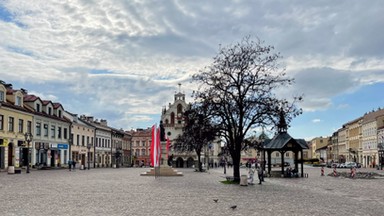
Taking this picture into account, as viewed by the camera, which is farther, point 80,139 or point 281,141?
point 80,139

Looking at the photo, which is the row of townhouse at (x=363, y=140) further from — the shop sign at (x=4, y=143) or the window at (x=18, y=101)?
the shop sign at (x=4, y=143)

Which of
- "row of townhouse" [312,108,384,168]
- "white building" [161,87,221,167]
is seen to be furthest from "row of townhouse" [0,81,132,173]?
"row of townhouse" [312,108,384,168]

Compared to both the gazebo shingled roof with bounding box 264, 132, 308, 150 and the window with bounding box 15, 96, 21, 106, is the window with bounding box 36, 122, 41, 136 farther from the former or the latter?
the gazebo shingled roof with bounding box 264, 132, 308, 150

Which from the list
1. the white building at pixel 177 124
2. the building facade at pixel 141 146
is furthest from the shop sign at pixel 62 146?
the building facade at pixel 141 146

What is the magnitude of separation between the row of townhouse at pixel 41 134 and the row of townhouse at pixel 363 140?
54.0m

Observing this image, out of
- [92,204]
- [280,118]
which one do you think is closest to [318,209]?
[92,204]

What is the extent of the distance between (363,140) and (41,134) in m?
82.5

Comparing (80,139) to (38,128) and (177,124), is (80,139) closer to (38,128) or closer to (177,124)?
(38,128)

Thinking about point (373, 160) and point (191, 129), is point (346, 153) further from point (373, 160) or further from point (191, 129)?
point (191, 129)

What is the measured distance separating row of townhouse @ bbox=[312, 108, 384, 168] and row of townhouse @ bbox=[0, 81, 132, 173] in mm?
54046

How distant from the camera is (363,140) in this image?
120 meters

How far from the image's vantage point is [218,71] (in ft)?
127

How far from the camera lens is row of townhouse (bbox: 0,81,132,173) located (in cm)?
5644

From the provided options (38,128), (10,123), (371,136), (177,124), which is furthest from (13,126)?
(371,136)
